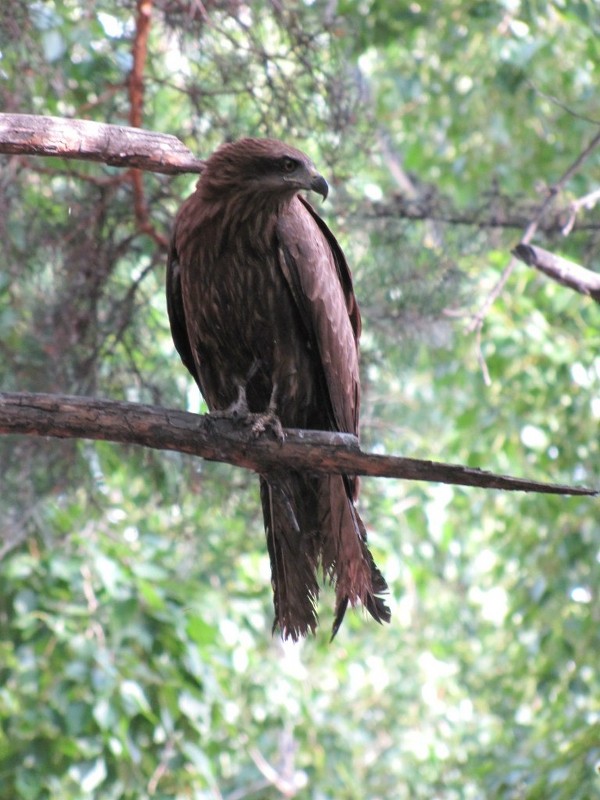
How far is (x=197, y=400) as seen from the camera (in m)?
5.66

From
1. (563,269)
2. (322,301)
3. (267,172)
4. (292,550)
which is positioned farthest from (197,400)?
(563,269)

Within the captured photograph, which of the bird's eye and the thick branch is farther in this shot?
the thick branch

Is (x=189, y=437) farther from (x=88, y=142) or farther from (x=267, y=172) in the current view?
(x=267, y=172)

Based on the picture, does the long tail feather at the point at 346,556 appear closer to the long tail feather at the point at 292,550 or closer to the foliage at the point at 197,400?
the long tail feather at the point at 292,550

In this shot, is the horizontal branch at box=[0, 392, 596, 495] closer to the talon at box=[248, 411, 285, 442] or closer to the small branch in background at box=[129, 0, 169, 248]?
the talon at box=[248, 411, 285, 442]

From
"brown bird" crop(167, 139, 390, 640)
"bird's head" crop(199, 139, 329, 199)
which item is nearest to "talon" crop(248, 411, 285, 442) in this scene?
"brown bird" crop(167, 139, 390, 640)

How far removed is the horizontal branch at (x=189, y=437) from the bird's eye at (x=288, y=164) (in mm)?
894

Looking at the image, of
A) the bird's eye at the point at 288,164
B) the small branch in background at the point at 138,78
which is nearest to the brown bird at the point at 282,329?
the bird's eye at the point at 288,164

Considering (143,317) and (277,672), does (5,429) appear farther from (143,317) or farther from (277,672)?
(277,672)

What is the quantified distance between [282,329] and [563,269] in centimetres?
96

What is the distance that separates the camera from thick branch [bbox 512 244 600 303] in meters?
3.83

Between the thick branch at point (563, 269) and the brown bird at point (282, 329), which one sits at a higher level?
the thick branch at point (563, 269)

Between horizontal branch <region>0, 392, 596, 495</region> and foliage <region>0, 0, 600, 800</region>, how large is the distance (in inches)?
67.0

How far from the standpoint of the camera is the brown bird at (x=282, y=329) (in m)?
3.60
